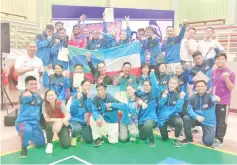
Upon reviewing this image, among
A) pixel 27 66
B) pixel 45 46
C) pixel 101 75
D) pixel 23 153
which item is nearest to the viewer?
pixel 23 153

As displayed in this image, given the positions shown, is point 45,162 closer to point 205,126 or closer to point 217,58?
point 205,126

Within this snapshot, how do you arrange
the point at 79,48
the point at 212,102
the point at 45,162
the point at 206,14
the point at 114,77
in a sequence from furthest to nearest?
1. the point at 206,14
2. the point at 79,48
3. the point at 114,77
4. the point at 212,102
5. the point at 45,162

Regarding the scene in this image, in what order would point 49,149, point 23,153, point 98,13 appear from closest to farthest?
point 23,153, point 49,149, point 98,13

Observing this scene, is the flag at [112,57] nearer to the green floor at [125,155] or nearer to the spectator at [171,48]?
the spectator at [171,48]

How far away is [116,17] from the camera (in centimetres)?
743

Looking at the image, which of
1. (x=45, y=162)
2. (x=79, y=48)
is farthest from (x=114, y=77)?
(x=45, y=162)

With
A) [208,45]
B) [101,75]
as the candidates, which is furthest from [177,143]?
[208,45]

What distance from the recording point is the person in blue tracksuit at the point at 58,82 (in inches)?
198

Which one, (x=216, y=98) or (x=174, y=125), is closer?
(x=216, y=98)

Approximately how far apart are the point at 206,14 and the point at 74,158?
11587 millimetres

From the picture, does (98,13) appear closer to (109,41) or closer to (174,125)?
(109,41)

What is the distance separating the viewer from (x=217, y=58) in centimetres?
438

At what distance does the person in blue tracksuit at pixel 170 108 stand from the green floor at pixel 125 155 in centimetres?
34

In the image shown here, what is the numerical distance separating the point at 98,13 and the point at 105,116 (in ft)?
12.9
